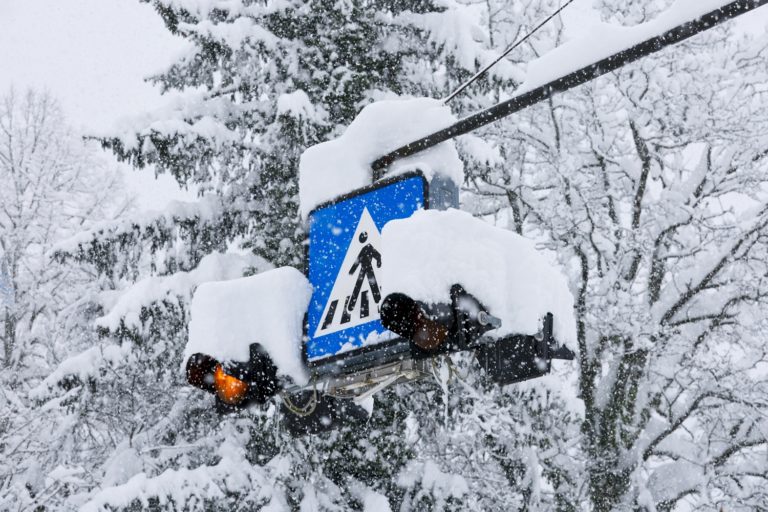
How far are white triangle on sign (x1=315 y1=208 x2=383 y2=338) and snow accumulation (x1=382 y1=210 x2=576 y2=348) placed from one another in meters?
0.43

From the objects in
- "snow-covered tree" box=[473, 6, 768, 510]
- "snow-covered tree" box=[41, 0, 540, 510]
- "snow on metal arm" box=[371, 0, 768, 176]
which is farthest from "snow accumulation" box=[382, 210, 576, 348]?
"snow-covered tree" box=[473, 6, 768, 510]

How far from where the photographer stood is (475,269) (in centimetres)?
320

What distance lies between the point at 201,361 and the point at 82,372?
6.27 meters

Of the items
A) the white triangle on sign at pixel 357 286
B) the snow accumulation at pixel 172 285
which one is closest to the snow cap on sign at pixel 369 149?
the white triangle on sign at pixel 357 286

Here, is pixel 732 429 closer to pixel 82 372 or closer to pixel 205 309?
pixel 82 372

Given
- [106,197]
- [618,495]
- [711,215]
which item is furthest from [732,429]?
[106,197]

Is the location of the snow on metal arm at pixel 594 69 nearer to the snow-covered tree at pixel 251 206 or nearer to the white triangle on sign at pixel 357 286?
the white triangle on sign at pixel 357 286

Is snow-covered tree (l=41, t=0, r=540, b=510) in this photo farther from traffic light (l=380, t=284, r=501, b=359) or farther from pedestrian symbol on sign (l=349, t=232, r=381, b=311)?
traffic light (l=380, t=284, r=501, b=359)

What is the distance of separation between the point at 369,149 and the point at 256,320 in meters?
1.10

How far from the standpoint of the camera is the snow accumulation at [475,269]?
3148 mm

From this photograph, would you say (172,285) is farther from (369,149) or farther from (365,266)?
(365,266)

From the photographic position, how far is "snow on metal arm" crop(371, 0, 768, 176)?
2.95 meters

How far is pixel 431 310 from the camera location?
309cm

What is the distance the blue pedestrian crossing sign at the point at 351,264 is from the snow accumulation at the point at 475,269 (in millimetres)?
412
